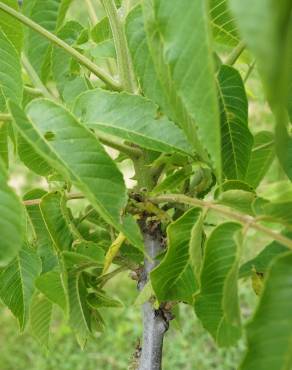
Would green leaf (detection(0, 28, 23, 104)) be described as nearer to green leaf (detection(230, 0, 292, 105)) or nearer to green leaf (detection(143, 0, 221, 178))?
green leaf (detection(143, 0, 221, 178))

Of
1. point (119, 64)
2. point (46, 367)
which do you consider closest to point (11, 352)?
point (46, 367)

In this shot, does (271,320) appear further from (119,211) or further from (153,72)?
(153,72)

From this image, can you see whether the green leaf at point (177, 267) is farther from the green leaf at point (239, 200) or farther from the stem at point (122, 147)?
the stem at point (122, 147)

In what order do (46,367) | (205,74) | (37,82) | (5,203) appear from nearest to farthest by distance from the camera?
(205,74) → (5,203) → (37,82) → (46,367)

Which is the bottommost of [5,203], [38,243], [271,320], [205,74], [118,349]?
[118,349]

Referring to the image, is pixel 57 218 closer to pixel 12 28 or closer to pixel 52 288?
pixel 52 288

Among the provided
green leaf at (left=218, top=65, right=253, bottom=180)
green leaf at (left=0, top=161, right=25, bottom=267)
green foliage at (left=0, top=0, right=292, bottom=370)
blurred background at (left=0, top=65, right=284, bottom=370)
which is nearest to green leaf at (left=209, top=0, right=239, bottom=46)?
green foliage at (left=0, top=0, right=292, bottom=370)

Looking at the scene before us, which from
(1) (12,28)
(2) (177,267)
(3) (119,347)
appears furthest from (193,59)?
(3) (119,347)
